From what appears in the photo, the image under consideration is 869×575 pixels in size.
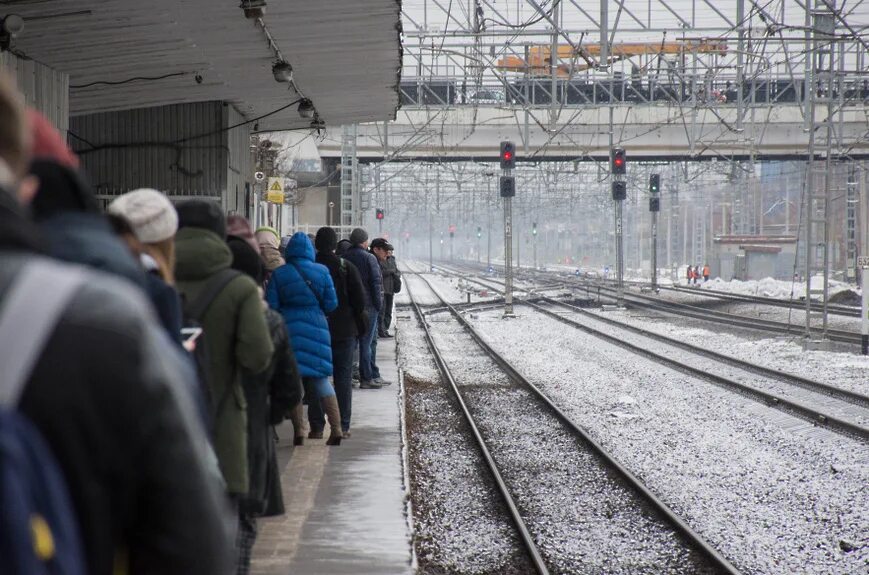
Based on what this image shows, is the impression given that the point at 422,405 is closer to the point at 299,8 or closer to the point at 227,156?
the point at 227,156

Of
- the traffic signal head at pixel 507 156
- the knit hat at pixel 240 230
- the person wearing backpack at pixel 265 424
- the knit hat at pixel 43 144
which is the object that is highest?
the traffic signal head at pixel 507 156

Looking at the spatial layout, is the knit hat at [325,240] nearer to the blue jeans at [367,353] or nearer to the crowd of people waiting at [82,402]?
the blue jeans at [367,353]

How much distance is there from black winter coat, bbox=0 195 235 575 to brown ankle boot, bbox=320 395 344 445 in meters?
7.06

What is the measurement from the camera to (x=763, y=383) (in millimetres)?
15672

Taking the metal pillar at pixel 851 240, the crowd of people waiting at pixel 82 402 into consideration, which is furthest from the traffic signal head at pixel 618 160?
the crowd of people waiting at pixel 82 402

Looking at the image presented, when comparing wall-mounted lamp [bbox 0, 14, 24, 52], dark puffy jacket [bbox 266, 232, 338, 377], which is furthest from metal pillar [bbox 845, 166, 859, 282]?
wall-mounted lamp [bbox 0, 14, 24, 52]

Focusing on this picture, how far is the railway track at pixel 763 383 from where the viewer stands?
1245cm

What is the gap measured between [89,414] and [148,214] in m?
1.83

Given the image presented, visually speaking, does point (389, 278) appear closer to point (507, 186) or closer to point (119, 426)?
point (507, 186)

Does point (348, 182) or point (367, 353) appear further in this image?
point (348, 182)

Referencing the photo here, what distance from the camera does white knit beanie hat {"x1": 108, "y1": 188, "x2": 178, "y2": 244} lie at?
11.2 feet

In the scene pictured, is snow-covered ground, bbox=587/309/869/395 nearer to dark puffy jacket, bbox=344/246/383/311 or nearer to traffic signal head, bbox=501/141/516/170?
traffic signal head, bbox=501/141/516/170

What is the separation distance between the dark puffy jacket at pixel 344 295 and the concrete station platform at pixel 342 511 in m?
0.99

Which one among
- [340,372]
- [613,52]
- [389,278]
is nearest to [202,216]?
[340,372]
